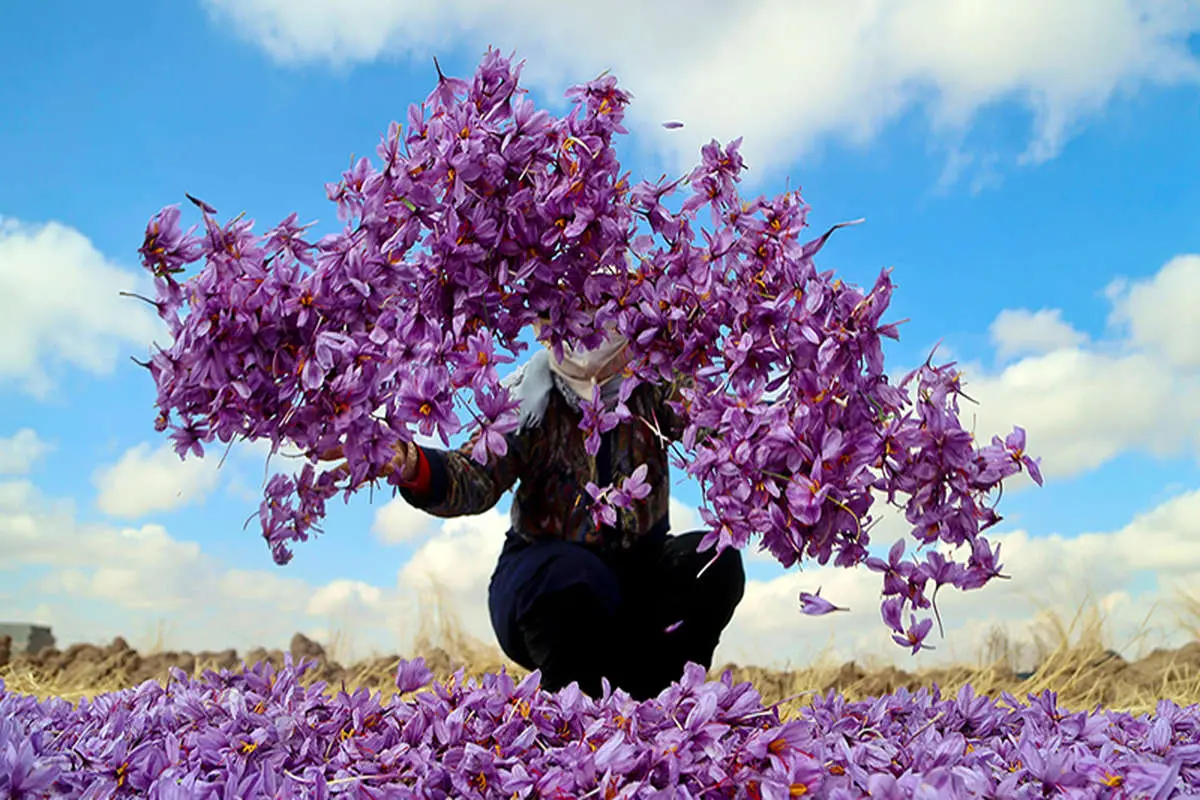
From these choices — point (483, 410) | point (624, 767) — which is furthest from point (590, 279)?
point (624, 767)

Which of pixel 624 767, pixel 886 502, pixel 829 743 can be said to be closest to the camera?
pixel 624 767

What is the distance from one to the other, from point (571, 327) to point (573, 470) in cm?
90

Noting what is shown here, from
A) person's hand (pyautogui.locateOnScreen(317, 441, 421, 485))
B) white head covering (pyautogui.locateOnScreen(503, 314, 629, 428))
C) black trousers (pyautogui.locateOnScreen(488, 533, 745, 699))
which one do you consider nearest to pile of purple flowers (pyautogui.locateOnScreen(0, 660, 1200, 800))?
person's hand (pyautogui.locateOnScreen(317, 441, 421, 485))

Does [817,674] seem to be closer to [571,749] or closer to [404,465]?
[404,465]

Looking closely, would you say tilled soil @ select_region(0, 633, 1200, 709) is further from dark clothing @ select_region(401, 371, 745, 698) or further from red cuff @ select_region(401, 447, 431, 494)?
red cuff @ select_region(401, 447, 431, 494)

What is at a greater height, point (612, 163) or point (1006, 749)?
point (612, 163)

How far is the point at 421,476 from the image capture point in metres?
2.21

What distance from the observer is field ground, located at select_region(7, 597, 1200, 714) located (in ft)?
13.9

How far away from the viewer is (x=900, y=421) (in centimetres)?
156

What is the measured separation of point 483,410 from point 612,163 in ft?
1.60

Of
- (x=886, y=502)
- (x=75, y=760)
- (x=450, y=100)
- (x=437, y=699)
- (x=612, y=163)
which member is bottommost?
(x=75, y=760)

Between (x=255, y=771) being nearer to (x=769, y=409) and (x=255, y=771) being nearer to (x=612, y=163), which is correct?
(x=769, y=409)

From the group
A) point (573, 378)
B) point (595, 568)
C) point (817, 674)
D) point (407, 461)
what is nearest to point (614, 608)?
point (595, 568)

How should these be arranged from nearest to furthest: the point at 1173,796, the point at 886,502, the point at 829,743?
the point at 1173,796
the point at 886,502
the point at 829,743
